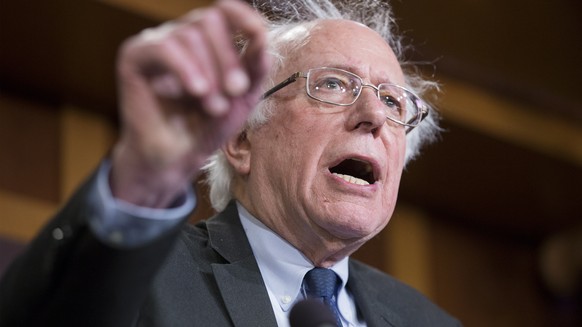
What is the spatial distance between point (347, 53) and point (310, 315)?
0.96 m

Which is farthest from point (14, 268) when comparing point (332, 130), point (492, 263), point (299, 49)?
point (492, 263)

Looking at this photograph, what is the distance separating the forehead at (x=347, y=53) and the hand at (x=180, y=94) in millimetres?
966

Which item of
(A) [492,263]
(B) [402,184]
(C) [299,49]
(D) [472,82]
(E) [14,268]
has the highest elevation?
(E) [14,268]

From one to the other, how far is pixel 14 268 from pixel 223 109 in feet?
1.38

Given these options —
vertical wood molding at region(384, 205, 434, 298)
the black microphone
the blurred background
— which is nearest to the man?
the black microphone

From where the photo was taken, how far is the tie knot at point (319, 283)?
2232 mm

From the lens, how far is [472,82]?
4.43m

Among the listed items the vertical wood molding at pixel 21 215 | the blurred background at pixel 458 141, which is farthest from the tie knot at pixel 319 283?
the vertical wood molding at pixel 21 215

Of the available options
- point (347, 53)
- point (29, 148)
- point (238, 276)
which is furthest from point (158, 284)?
point (29, 148)

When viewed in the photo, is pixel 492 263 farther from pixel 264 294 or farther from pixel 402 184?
pixel 264 294

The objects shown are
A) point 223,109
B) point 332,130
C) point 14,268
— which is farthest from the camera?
point 332,130

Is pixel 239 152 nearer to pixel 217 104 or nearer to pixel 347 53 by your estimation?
pixel 347 53

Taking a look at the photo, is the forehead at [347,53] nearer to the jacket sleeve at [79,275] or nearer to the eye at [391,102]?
the eye at [391,102]

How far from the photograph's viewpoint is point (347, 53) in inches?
96.3
